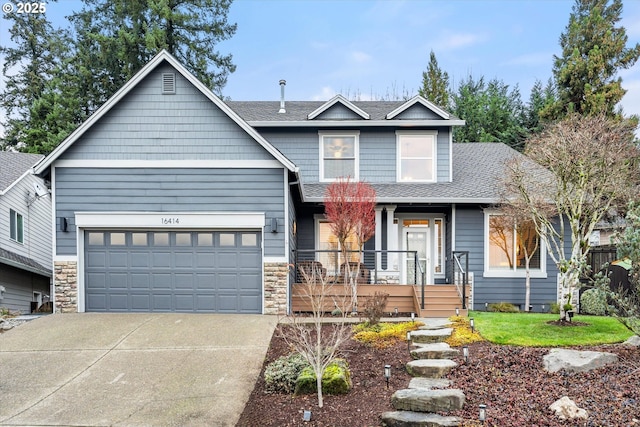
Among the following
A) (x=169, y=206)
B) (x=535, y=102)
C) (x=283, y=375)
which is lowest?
(x=283, y=375)

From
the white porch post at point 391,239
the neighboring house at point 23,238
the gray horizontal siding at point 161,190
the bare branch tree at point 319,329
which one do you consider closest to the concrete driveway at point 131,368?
A: the bare branch tree at point 319,329

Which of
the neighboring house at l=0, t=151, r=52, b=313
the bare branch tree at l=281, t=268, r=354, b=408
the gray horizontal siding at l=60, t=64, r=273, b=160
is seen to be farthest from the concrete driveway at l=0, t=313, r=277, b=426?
the neighboring house at l=0, t=151, r=52, b=313

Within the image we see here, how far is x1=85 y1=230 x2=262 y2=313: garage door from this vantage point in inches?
452

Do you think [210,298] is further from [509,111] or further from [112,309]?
[509,111]

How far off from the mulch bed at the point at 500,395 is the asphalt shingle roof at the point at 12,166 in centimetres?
1359

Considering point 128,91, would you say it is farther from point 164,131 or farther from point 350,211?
point 350,211

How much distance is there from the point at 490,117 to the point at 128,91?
2130 centimetres

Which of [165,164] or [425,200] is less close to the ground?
[165,164]

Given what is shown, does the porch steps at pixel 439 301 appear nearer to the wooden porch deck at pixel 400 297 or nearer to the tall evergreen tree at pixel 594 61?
the wooden porch deck at pixel 400 297

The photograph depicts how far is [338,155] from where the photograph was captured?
14844 mm

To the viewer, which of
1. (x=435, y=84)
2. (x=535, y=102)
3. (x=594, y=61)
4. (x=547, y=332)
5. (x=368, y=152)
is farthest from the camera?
(x=435, y=84)

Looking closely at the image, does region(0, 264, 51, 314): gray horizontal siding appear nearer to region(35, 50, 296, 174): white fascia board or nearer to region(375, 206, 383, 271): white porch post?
region(35, 50, 296, 174): white fascia board

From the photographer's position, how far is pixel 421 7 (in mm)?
18781

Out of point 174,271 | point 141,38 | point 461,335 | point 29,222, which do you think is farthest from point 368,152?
point 141,38
